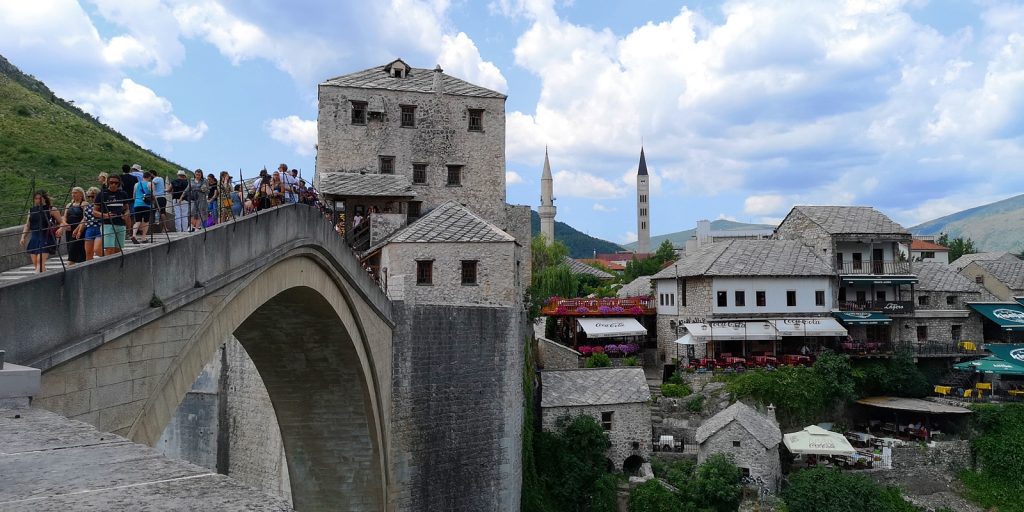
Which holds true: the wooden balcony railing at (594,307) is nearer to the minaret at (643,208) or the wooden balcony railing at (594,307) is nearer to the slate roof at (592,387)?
the slate roof at (592,387)

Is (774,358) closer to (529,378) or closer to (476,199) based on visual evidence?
(529,378)

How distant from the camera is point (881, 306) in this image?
36.7 m

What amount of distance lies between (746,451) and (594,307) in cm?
1261

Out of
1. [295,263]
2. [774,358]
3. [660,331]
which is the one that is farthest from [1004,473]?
[295,263]

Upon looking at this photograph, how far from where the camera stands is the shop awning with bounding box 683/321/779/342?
32781mm

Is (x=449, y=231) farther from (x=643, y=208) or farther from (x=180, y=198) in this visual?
(x=643, y=208)

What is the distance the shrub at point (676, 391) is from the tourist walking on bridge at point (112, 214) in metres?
25.6

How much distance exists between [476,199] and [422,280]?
23.1 feet

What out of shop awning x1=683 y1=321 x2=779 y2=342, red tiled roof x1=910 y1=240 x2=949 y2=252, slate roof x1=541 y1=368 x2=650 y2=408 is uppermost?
red tiled roof x1=910 y1=240 x2=949 y2=252

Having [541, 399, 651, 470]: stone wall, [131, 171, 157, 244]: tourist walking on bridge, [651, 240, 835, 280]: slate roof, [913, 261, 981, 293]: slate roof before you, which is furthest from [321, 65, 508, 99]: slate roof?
[913, 261, 981, 293]: slate roof

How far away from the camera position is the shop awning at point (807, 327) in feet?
110

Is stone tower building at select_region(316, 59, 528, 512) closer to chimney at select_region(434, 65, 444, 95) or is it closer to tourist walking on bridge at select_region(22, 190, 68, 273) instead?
chimney at select_region(434, 65, 444, 95)

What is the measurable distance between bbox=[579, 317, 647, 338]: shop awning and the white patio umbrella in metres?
9.39

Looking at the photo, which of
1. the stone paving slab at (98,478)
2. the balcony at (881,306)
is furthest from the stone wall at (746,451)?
the stone paving slab at (98,478)
